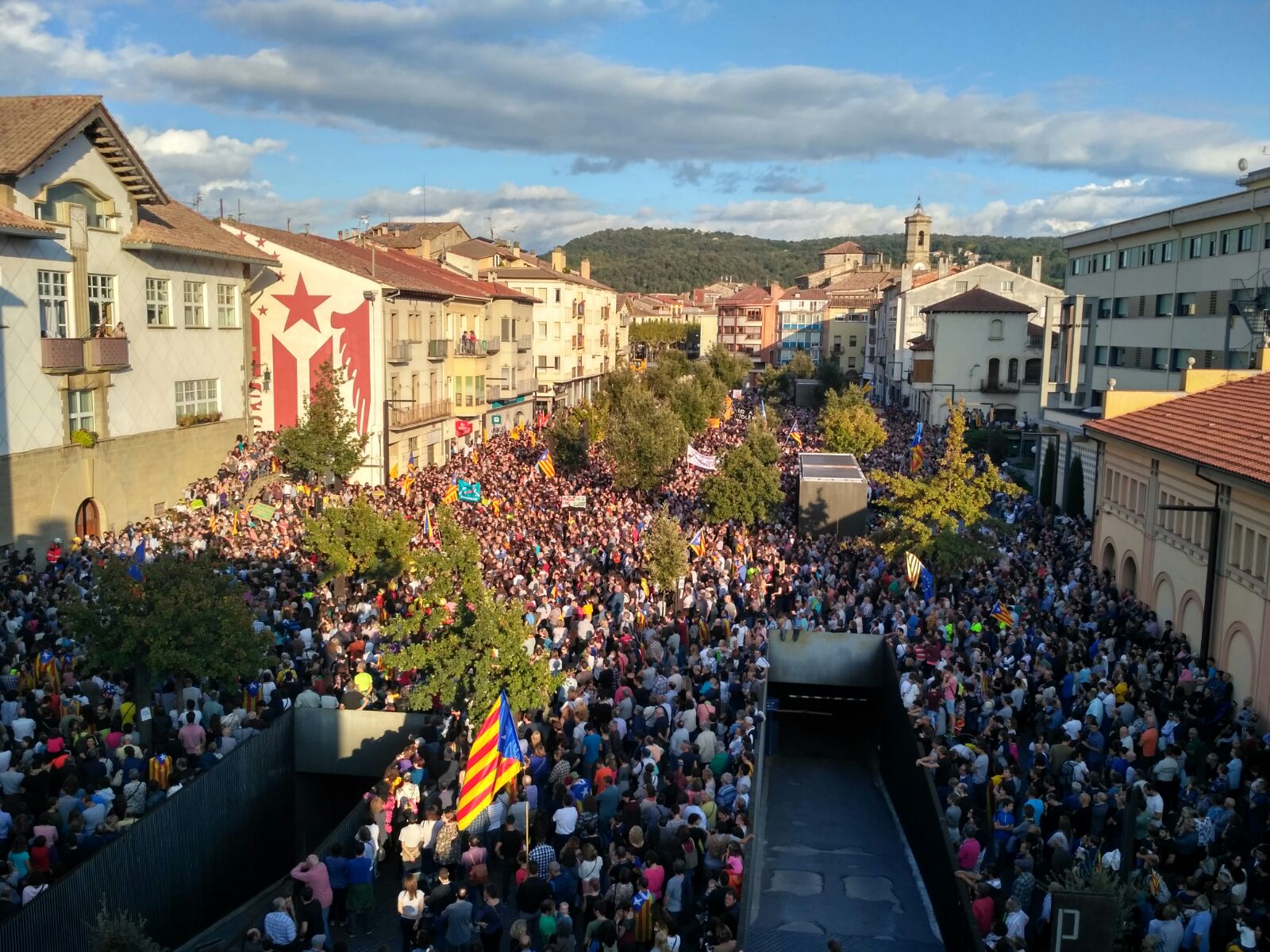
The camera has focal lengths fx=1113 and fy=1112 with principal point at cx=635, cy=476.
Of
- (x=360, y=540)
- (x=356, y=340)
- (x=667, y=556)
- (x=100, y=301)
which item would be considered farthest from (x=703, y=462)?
(x=100, y=301)

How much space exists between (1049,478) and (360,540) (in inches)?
987

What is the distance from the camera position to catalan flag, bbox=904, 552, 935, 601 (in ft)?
76.3

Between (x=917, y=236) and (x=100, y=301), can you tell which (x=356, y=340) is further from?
(x=917, y=236)

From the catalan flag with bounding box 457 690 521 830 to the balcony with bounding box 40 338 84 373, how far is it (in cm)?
1897

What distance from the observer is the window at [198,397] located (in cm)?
3234

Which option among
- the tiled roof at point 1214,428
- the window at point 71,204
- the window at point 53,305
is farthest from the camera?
the window at point 71,204

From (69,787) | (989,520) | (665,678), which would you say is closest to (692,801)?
(665,678)

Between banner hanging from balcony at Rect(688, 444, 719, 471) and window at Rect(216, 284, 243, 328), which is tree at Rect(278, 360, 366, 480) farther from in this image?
banner hanging from balcony at Rect(688, 444, 719, 471)

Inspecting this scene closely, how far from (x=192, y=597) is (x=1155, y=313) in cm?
3745

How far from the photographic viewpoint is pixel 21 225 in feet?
80.4

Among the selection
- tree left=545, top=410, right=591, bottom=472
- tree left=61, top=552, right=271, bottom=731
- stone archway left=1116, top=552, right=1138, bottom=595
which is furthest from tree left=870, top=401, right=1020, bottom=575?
tree left=61, top=552, right=271, bottom=731

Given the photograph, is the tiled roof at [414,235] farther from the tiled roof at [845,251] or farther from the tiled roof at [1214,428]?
the tiled roof at [845,251]

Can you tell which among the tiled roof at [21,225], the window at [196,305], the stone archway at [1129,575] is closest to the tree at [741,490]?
the stone archway at [1129,575]

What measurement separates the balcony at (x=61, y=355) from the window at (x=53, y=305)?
0.30 meters
